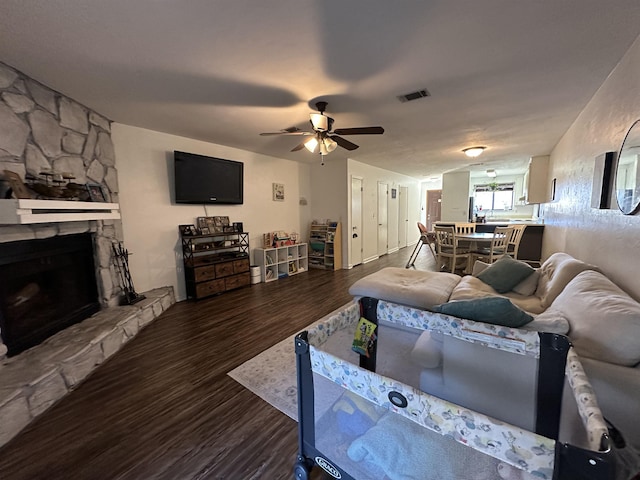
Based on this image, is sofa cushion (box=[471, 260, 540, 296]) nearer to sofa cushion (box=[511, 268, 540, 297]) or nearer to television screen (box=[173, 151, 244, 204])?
sofa cushion (box=[511, 268, 540, 297])

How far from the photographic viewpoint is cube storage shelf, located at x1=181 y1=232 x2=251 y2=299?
3836 mm

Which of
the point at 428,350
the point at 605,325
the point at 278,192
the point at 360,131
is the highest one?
the point at 360,131

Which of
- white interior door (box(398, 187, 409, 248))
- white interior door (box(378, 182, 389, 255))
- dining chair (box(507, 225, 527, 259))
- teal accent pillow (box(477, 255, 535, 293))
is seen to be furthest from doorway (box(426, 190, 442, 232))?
teal accent pillow (box(477, 255, 535, 293))

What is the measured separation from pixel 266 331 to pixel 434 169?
6157mm

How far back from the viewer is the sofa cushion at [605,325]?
120cm

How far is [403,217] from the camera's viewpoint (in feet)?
27.9

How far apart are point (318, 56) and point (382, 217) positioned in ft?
17.9

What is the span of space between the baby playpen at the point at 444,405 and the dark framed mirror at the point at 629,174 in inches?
47.0

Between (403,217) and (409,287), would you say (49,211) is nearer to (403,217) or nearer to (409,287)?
(409,287)

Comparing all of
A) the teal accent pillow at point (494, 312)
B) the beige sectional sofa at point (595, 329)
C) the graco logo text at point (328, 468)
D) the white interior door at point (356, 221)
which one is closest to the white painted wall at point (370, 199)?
the white interior door at point (356, 221)

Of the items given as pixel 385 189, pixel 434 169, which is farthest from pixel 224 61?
pixel 434 169

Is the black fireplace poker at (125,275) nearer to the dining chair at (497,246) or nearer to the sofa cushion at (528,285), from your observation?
the sofa cushion at (528,285)

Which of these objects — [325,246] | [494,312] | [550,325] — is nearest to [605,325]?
[550,325]

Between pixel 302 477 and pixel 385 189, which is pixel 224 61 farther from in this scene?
pixel 385 189
